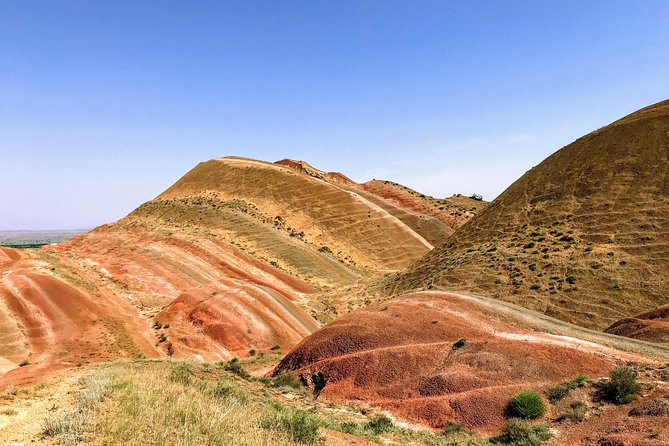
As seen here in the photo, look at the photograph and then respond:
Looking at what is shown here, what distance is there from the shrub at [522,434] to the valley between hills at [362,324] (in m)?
0.06

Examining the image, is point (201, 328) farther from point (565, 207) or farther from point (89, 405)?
point (565, 207)

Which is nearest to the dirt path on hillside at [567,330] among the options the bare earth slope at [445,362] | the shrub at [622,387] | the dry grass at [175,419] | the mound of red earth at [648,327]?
the bare earth slope at [445,362]

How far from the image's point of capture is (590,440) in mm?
11383

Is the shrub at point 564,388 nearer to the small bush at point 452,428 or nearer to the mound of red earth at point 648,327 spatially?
the small bush at point 452,428

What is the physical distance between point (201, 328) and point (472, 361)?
20.7 metres

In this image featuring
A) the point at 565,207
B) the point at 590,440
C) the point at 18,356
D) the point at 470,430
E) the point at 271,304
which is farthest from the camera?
the point at 565,207

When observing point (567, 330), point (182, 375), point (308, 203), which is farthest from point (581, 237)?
point (308, 203)

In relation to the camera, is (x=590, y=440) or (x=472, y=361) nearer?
(x=590, y=440)

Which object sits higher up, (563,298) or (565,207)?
(565,207)

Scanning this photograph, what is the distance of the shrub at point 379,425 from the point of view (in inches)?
529

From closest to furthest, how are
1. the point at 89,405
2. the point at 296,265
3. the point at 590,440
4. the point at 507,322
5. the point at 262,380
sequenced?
the point at 89,405 → the point at 590,440 → the point at 262,380 → the point at 507,322 → the point at 296,265

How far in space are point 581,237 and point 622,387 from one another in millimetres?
24372

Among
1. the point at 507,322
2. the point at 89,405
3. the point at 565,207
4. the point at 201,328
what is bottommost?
the point at 201,328

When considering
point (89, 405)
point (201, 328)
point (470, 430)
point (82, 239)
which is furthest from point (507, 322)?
point (82, 239)
